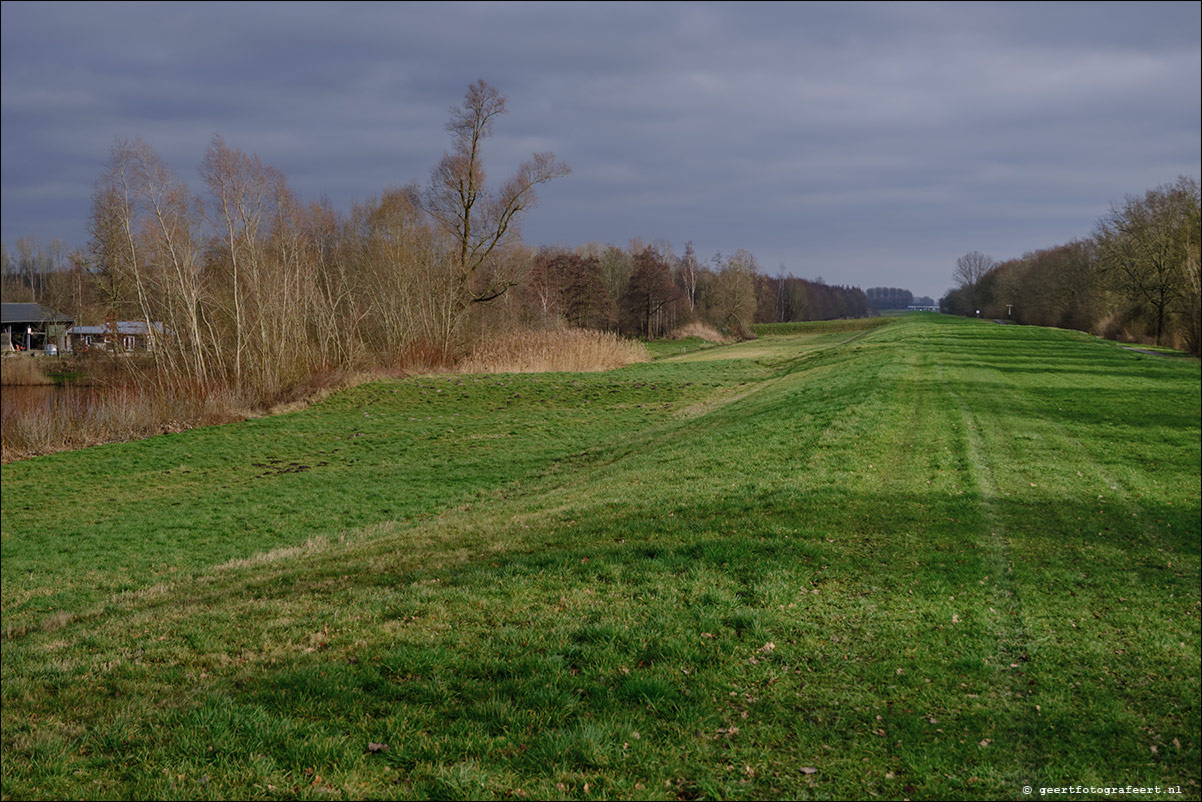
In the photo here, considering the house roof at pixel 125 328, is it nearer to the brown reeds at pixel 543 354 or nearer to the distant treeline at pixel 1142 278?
the brown reeds at pixel 543 354

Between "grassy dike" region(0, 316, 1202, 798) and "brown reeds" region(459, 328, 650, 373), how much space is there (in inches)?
947

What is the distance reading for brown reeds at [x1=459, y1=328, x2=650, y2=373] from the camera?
40.4 metres

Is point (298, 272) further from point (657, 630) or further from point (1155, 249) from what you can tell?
point (1155, 249)

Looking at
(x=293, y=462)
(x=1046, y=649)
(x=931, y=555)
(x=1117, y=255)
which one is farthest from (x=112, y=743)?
(x=1117, y=255)

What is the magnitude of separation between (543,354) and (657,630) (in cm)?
3584

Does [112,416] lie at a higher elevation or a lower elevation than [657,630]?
higher

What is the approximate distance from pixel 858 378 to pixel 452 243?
28057mm

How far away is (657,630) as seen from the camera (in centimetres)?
625

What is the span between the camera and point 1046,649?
257 inches

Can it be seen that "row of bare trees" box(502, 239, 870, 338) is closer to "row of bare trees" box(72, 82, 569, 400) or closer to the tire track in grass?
"row of bare trees" box(72, 82, 569, 400)

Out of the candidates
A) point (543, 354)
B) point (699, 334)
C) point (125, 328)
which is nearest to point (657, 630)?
point (543, 354)

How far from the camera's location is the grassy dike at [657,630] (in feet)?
15.0

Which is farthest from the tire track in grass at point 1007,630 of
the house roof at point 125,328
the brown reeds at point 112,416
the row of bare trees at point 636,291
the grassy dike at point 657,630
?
the row of bare trees at point 636,291

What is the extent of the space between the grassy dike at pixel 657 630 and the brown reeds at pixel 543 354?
947 inches
